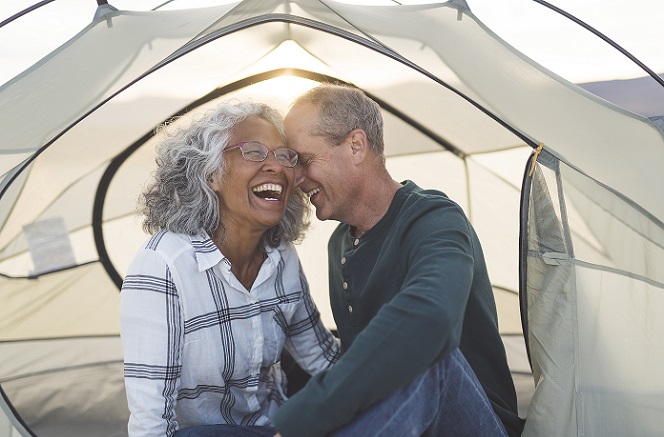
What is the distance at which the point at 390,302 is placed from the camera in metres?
1.43

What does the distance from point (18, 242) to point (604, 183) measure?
5.98 feet

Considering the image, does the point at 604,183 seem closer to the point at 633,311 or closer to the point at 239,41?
the point at 633,311

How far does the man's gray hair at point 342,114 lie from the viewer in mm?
1969

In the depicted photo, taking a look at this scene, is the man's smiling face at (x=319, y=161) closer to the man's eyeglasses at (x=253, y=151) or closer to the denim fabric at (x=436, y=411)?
the man's eyeglasses at (x=253, y=151)

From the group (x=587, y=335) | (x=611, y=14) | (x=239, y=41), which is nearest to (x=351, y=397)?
(x=587, y=335)

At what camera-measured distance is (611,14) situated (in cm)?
303

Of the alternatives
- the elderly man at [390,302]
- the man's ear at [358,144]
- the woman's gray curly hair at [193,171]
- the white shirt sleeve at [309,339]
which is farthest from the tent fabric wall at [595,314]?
the woman's gray curly hair at [193,171]

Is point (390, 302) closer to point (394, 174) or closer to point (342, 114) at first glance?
point (342, 114)

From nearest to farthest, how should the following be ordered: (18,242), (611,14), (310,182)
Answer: (310,182)
(18,242)
(611,14)

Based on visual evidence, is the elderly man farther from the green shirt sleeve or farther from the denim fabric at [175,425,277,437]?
the denim fabric at [175,425,277,437]

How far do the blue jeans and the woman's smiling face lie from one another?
522 mm

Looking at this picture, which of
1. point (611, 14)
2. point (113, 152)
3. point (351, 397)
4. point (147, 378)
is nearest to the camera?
point (351, 397)

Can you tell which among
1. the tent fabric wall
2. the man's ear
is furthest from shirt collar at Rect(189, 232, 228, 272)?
the tent fabric wall

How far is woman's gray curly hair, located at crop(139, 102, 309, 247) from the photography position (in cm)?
188
